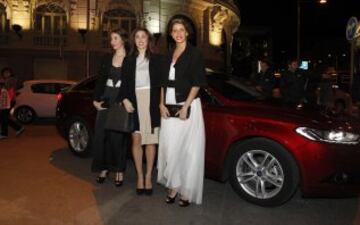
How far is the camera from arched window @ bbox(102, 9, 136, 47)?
29062mm

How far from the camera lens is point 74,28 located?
92.1 feet

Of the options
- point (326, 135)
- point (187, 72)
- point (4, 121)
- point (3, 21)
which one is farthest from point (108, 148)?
point (3, 21)

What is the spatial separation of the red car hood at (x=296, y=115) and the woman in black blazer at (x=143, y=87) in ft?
2.93

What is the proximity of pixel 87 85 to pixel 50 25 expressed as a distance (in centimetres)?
2150

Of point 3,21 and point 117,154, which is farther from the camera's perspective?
point 3,21

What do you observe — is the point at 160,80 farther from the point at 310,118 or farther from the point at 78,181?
the point at 78,181

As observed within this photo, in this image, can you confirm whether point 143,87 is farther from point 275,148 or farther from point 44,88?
point 44,88

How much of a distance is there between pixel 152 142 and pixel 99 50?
23.8 m

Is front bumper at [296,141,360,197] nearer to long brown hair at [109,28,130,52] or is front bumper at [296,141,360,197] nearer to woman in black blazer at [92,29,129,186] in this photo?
woman in black blazer at [92,29,129,186]

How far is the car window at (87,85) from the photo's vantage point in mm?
8016

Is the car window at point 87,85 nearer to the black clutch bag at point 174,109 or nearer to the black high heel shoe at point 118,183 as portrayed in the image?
the black high heel shoe at point 118,183

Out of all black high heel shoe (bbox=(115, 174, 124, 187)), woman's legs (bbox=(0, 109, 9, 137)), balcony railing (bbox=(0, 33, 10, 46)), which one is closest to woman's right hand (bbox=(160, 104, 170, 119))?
black high heel shoe (bbox=(115, 174, 124, 187))

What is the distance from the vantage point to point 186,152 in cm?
500

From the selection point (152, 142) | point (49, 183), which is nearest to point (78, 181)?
point (49, 183)
